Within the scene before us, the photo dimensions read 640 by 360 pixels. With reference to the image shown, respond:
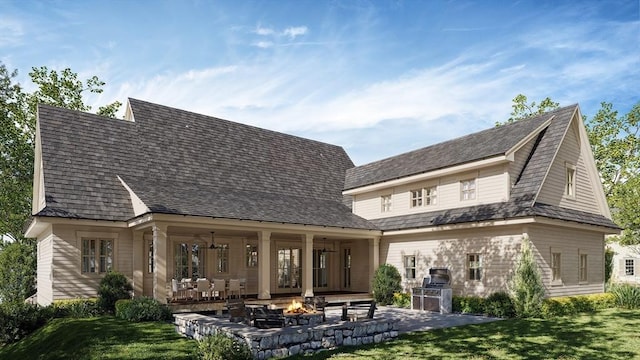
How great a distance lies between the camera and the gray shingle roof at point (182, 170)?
18375mm

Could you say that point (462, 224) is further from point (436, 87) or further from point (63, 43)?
point (63, 43)

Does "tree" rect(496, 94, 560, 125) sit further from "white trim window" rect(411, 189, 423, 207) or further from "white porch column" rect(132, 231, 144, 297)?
"white porch column" rect(132, 231, 144, 297)

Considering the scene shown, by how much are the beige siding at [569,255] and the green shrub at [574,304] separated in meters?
0.54

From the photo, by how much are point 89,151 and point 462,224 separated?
14.8 m

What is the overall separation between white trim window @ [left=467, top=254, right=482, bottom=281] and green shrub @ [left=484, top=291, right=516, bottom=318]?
1242mm

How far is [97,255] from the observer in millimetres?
18203

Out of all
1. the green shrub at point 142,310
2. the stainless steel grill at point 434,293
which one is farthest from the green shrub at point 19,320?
the stainless steel grill at point 434,293

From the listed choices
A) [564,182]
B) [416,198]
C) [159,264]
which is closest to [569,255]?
[564,182]

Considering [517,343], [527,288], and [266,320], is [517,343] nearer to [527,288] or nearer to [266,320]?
[527,288]

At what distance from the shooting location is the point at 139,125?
22.5 meters

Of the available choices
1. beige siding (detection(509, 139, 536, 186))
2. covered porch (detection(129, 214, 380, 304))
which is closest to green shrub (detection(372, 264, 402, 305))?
covered porch (detection(129, 214, 380, 304))

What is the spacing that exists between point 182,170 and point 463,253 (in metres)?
12.1

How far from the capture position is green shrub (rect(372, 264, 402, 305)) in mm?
21516

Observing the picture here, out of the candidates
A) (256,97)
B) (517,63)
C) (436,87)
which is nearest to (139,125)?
(256,97)
